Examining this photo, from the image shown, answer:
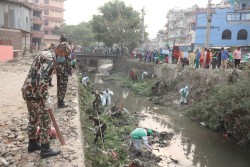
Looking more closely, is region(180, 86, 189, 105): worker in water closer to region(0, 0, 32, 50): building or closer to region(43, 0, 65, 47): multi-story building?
region(0, 0, 32, 50): building

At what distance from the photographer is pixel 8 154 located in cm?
529

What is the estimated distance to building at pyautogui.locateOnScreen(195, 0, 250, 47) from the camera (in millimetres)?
35906

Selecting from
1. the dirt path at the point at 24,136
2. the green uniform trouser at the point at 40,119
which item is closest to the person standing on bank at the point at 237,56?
the dirt path at the point at 24,136

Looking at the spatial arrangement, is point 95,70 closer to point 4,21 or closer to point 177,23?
point 4,21

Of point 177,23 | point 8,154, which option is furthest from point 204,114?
point 177,23

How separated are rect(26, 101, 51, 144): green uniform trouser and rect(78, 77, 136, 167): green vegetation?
124 centimetres

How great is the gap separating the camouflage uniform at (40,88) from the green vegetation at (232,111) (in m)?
9.42

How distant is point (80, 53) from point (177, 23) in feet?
112

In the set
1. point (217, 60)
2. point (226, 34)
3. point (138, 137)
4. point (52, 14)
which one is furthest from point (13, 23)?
point (52, 14)

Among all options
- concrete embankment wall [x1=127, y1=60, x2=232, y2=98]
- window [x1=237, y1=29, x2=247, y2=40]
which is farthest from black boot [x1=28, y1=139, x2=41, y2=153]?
window [x1=237, y1=29, x2=247, y2=40]

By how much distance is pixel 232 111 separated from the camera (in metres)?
12.8

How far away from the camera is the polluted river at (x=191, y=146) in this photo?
10.6 metres

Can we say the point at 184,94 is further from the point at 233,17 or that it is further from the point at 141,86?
the point at 233,17

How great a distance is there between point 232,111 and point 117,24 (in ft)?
97.1
